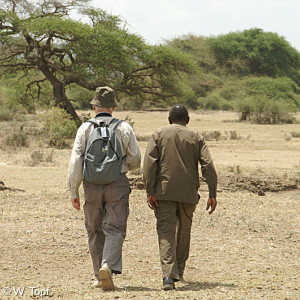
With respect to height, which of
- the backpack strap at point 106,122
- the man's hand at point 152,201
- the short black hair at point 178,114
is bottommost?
the man's hand at point 152,201

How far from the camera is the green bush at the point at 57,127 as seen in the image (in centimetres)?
1881

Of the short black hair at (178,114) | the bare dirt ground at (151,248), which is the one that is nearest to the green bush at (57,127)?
the bare dirt ground at (151,248)

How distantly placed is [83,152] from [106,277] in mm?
913

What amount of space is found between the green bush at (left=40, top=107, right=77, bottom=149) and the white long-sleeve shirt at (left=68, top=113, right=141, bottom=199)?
47.0 ft

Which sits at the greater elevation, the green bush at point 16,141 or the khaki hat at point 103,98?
the khaki hat at point 103,98

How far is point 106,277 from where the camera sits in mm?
4160

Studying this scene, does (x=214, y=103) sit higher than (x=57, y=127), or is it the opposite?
(x=214, y=103)

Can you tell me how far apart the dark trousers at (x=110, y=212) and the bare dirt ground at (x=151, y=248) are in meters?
0.27

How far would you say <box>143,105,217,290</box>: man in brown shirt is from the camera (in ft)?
14.8

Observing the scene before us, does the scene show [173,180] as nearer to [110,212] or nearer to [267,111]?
[110,212]

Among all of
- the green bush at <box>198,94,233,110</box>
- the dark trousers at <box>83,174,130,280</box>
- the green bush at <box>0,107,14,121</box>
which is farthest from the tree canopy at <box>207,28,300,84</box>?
the dark trousers at <box>83,174,130,280</box>

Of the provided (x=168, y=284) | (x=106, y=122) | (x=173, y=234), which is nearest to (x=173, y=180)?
(x=173, y=234)

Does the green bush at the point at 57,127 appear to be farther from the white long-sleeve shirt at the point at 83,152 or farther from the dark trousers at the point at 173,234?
the white long-sleeve shirt at the point at 83,152

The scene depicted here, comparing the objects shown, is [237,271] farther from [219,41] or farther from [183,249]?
[219,41]
